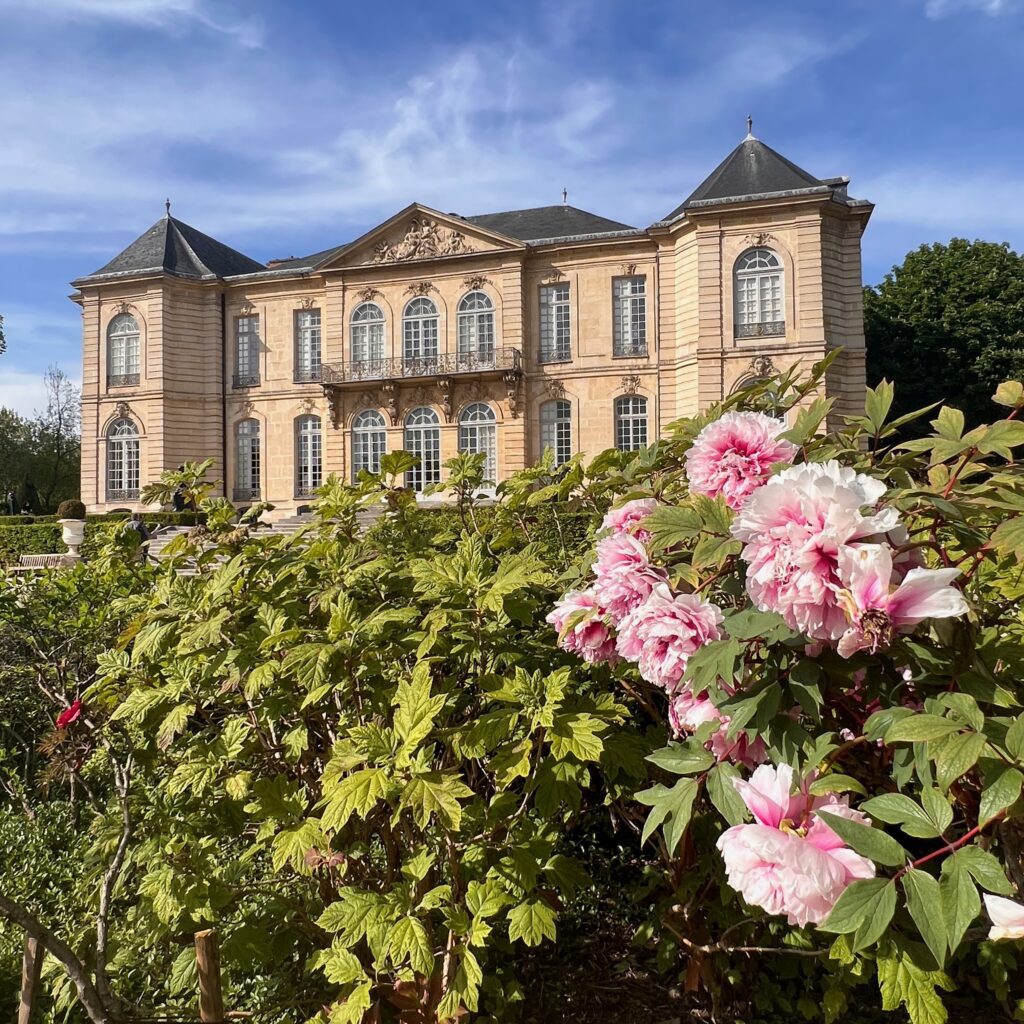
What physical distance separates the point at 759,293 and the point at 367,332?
13251 mm

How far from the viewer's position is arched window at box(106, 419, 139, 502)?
2798 cm

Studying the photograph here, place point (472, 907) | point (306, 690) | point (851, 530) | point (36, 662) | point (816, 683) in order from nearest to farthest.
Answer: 1. point (851, 530)
2. point (816, 683)
3. point (472, 907)
4. point (306, 690)
5. point (36, 662)

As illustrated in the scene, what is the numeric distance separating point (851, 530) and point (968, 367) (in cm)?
3320

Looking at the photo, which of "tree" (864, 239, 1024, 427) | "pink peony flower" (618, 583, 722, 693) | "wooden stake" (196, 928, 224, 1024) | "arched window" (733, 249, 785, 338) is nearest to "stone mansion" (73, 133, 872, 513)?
"arched window" (733, 249, 785, 338)

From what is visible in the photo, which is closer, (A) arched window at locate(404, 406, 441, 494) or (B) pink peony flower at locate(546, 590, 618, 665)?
(B) pink peony flower at locate(546, 590, 618, 665)

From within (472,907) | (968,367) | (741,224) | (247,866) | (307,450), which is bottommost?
(247,866)

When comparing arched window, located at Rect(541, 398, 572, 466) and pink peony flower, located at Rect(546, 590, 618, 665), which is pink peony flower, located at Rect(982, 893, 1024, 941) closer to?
pink peony flower, located at Rect(546, 590, 618, 665)

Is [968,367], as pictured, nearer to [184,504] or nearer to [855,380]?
[855,380]

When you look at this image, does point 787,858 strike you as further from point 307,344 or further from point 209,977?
point 307,344

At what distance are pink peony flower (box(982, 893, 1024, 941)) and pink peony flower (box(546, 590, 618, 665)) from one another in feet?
2.48

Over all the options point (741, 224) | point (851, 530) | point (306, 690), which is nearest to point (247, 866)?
point (306, 690)

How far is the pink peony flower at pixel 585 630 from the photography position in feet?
5.09

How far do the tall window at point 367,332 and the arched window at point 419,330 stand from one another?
914 mm

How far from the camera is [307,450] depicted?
28109 mm
